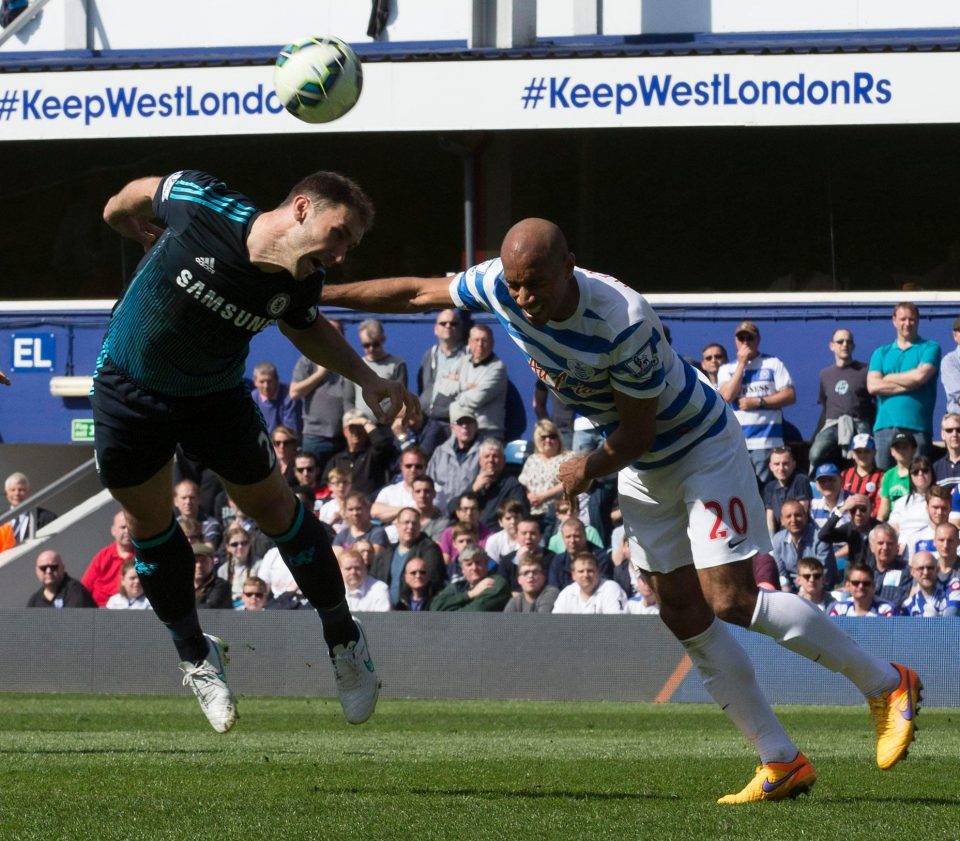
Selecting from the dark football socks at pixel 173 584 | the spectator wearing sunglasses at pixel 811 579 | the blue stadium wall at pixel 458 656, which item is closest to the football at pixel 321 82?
the dark football socks at pixel 173 584

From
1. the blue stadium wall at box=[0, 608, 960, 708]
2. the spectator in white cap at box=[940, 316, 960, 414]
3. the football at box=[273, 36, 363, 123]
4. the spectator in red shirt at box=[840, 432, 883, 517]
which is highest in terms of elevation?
the football at box=[273, 36, 363, 123]

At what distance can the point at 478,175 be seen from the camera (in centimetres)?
1944

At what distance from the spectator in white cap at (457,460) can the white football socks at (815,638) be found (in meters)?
9.06

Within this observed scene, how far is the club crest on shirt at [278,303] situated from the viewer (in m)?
6.73

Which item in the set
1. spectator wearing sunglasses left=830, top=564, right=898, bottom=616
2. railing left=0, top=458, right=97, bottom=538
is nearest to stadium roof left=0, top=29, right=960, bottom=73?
railing left=0, top=458, right=97, bottom=538

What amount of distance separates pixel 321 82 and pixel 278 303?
9.85ft

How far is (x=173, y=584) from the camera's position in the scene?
741 centimetres

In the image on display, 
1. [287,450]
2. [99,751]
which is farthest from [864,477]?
[99,751]

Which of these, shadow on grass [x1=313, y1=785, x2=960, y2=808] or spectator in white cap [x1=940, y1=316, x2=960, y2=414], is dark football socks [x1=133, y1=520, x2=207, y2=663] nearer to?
shadow on grass [x1=313, y1=785, x2=960, y2=808]

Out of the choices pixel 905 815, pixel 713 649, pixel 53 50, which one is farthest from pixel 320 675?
pixel 53 50

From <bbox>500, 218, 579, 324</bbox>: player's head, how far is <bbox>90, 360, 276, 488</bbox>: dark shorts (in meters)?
1.51

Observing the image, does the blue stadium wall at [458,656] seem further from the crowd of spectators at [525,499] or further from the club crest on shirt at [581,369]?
the club crest on shirt at [581,369]

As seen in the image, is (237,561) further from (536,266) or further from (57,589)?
(536,266)

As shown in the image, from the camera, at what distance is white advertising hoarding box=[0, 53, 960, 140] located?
56.6 feet
